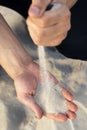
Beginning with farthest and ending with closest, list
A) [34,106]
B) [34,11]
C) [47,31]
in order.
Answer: [34,106], [47,31], [34,11]

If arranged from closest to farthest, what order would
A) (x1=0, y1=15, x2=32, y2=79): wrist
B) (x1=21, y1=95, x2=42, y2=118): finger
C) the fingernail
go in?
the fingernail, (x1=21, y1=95, x2=42, y2=118): finger, (x1=0, y1=15, x2=32, y2=79): wrist

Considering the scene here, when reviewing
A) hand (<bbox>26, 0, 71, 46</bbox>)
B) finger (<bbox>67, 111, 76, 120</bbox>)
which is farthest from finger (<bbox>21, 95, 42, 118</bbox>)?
hand (<bbox>26, 0, 71, 46</bbox>)

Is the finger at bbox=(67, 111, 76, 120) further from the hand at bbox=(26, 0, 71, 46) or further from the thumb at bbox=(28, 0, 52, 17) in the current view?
the thumb at bbox=(28, 0, 52, 17)

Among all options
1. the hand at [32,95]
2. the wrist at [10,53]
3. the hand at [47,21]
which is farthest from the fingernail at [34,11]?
the wrist at [10,53]

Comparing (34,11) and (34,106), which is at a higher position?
(34,11)

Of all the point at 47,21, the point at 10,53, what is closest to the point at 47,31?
the point at 47,21

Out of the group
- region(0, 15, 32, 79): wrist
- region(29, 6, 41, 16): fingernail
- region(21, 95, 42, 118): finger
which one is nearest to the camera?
region(29, 6, 41, 16): fingernail

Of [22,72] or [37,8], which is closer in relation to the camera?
[37,8]

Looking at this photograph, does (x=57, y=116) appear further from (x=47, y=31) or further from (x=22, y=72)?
(x=47, y=31)
